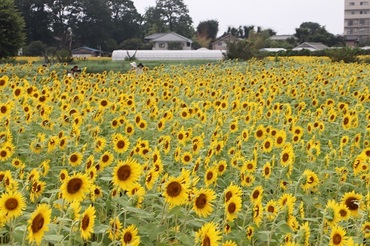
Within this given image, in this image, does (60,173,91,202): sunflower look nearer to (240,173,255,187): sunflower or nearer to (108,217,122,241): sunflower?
(108,217,122,241): sunflower

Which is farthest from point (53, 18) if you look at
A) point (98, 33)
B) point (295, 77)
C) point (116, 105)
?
point (116, 105)

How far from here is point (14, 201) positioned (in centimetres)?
182

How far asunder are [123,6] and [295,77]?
5991 cm

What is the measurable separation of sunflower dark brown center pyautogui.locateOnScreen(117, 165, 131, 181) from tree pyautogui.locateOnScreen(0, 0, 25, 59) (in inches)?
728

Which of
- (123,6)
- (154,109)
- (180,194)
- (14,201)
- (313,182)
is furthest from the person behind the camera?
(123,6)

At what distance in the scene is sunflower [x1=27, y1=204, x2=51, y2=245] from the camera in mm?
1640

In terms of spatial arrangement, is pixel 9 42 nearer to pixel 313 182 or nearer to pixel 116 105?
pixel 116 105

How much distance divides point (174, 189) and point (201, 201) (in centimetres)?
Result: 12

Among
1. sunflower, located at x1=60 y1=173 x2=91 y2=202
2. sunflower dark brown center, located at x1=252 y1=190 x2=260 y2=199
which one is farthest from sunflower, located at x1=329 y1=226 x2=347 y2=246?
sunflower, located at x1=60 y1=173 x2=91 y2=202

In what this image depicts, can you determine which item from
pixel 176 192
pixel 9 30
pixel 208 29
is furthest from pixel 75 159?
pixel 208 29

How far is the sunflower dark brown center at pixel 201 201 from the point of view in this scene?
2.02 metres

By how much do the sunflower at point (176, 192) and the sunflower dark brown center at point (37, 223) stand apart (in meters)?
0.48

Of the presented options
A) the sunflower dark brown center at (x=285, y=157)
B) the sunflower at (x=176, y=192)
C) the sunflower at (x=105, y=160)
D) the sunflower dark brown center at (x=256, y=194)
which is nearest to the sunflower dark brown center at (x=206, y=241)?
the sunflower at (x=176, y=192)

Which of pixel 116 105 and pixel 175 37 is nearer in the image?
pixel 116 105
